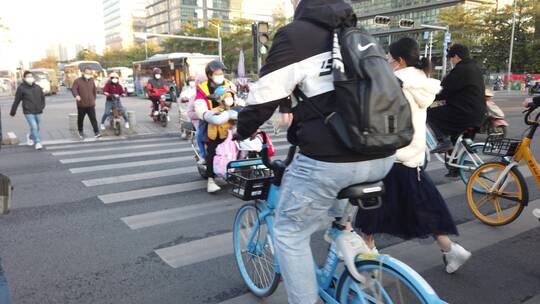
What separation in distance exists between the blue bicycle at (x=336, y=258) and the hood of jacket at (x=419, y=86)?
1.28 meters

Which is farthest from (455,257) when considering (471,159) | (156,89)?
(156,89)

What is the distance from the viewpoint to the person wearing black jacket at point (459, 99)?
16.6ft

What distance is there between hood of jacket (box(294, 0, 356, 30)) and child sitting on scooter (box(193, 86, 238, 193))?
3599 mm

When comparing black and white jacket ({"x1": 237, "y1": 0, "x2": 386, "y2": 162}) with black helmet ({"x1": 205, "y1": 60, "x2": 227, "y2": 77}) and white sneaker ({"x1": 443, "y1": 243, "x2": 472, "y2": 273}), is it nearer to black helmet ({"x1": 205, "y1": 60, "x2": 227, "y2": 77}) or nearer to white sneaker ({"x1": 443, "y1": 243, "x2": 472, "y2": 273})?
white sneaker ({"x1": 443, "y1": 243, "x2": 472, "y2": 273})

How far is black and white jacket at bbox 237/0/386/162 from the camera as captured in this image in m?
1.88

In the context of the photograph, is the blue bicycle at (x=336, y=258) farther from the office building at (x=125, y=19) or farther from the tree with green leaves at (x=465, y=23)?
the office building at (x=125, y=19)

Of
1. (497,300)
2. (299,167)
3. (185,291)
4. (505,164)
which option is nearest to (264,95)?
(299,167)

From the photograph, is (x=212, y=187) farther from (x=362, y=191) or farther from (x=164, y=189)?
→ (x=362, y=191)

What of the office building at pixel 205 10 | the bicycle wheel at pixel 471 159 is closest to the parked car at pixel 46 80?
the bicycle wheel at pixel 471 159

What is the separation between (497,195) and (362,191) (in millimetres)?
3050

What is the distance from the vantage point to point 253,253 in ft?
9.83

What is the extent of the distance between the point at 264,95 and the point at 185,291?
193 cm

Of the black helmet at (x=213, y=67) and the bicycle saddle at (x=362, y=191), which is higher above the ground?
the black helmet at (x=213, y=67)

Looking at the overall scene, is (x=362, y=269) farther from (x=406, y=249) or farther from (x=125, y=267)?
(x=125, y=267)
